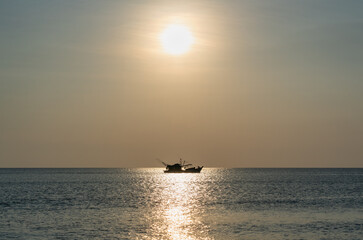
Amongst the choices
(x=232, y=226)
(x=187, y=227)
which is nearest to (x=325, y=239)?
(x=232, y=226)

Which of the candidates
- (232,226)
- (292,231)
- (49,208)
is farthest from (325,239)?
(49,208)

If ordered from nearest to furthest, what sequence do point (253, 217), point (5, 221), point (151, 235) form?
point (151, 235) < point (5, 221) < point (253, 217)

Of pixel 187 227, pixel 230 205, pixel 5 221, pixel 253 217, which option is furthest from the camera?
pixel 230 205

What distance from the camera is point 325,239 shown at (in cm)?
5384

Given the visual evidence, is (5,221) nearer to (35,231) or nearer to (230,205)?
(35,231)

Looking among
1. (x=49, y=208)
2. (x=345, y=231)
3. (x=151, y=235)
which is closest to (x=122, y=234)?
(x=151, y=235)

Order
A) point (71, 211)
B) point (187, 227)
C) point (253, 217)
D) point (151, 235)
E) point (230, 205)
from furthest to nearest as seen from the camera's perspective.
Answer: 1. point (230, 205)
2. point (71, 211)
3. point (253, 217)
4. point (187, 227)
5. point (151, 235)

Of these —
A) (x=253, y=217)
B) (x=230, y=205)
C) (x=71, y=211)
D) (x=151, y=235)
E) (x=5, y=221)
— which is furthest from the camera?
(x=230, y=205)

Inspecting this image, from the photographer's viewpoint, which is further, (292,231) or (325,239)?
(292,231)

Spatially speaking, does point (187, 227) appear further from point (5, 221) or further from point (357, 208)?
point (357, 208)

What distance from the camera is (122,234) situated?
57.7 meters

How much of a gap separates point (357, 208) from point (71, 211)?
150ft

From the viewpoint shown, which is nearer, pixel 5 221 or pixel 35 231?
pixel 35 231

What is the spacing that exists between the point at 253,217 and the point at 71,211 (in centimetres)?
2900
